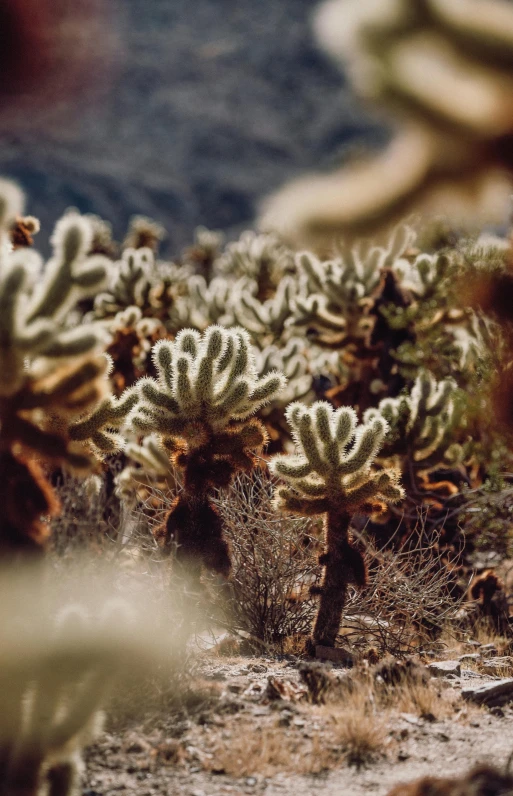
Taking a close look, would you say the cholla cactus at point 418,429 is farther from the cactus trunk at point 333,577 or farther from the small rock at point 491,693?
the small rock at point 491,693

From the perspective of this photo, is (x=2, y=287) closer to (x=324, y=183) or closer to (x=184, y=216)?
(x=324, y=183)

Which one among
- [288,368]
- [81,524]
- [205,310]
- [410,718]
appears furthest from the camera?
[205,310]

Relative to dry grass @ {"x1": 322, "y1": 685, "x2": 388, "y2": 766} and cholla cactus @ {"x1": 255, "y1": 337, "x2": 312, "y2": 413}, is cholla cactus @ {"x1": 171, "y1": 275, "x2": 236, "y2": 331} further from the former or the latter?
dry grass @ {"x1": 322, "y1": 685, "x2": 388, "y2": 766}

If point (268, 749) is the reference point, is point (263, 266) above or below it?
above

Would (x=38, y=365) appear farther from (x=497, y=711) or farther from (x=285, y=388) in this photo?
(x=285, y=388)

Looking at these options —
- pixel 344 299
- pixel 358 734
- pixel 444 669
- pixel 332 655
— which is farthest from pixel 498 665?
pixel 344 299

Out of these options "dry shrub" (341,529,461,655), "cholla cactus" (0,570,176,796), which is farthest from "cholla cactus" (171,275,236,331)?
"cholla cactus" (0,570,176,796)

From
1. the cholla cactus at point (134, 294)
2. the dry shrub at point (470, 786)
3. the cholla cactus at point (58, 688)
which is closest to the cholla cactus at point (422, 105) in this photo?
the cholla cactus at point (58, 688)
